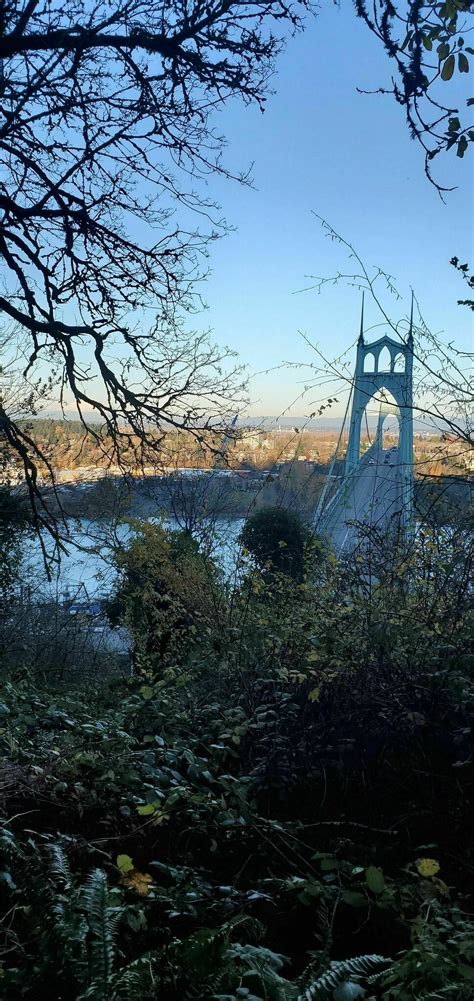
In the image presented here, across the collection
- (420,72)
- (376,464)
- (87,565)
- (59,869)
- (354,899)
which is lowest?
(87,565)

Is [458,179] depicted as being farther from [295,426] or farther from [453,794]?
[295,426]

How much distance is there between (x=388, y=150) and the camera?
3.67 m

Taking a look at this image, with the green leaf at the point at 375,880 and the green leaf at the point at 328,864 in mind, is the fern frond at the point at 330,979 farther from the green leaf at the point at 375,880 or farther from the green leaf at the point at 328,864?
the green leaf at the point at 328,864

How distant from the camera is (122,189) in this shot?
3.21 m

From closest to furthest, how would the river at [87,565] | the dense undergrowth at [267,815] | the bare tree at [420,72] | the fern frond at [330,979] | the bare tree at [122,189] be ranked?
the fern frond at [330,979] → the dense undergrowth at [267,815] → the bare tree at [420,72] → the bare tree at [122,189] → the river at [87,565]

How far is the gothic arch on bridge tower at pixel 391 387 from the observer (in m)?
2.93

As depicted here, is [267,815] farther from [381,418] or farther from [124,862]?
[381,418]

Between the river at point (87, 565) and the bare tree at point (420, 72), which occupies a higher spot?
the bare tree at point (420, 72)

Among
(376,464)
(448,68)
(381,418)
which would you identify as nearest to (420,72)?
(448,68)

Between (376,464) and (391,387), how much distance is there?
831 mm

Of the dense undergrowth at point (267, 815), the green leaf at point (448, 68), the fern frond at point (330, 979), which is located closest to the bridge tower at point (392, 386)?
the dense undergrowth at point (267, 815)

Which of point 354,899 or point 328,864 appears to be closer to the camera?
point 354,899

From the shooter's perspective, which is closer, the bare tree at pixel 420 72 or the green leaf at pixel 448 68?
the green leaf at pixel 448 68

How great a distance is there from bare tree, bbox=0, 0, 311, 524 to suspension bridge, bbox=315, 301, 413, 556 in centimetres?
81
